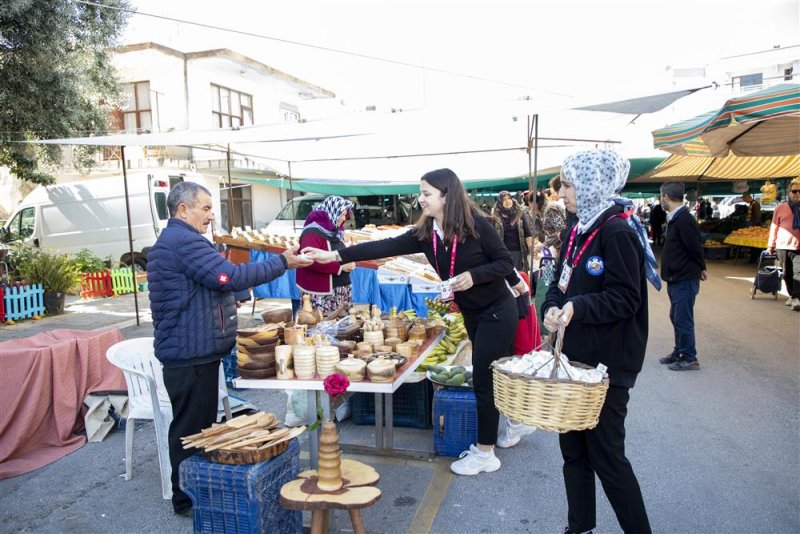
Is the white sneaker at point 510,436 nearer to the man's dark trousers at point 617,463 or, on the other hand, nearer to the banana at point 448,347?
the banana at point 448,347

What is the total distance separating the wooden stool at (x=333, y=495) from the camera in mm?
2510

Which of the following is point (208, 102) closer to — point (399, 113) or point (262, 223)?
point (262, 223)

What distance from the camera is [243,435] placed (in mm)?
2850

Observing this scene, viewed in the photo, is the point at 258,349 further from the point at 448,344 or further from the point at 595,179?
the point at 448,344

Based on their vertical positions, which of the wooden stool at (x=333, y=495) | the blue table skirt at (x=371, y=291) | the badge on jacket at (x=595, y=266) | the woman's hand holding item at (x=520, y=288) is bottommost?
the wooden stool at (x=333, y=495)

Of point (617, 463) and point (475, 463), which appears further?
point (475, 463)

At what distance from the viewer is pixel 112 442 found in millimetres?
4410

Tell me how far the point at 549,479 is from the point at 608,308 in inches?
72.4

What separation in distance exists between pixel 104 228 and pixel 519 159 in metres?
10.2

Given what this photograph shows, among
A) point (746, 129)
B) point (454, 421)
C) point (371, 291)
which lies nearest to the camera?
point (454, 421)

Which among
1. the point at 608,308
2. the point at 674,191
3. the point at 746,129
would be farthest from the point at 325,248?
the point at 746,129

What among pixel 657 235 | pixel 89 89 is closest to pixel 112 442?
pixel 89 89

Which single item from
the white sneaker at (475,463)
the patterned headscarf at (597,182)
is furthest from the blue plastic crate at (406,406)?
the patterned headscarf at (597,182)

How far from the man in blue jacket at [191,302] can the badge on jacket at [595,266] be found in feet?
5.57
